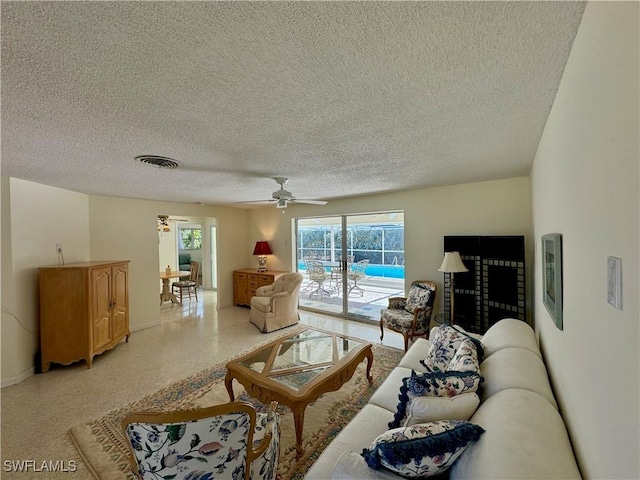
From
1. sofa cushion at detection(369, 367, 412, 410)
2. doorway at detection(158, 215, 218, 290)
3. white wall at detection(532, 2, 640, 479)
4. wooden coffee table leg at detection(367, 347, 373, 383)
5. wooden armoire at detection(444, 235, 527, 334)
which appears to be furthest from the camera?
doorway at detection(158, 215, 218, 290)

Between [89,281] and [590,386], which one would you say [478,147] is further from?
[89,281]

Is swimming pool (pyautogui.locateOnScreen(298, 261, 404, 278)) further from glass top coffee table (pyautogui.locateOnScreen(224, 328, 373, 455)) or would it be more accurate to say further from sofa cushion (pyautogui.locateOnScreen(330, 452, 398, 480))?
sofa cushion (pyautogui.locateOnScreen(330, 452, 398, 480))

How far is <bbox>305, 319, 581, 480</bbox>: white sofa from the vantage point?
0.92 meters

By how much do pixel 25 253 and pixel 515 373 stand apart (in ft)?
16.0

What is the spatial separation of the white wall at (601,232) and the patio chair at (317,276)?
A: 454cm

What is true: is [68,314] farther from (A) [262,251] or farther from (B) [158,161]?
(A) [262,251]

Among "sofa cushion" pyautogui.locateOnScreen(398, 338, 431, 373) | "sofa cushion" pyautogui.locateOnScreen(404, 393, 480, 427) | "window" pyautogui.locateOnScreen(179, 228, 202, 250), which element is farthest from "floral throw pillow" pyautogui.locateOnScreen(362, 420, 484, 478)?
"window" pyautogui.locateOnScreen(179, 228, 202, 250)

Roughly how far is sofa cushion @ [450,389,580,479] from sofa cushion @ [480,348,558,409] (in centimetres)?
11

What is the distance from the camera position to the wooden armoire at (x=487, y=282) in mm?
3184

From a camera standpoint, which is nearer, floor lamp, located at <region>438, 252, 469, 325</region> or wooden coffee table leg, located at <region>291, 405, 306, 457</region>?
wooden coffee table leg, located at <region>291, 405, 306, 457</region>

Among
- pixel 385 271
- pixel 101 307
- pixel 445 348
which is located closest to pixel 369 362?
pixel 445 348

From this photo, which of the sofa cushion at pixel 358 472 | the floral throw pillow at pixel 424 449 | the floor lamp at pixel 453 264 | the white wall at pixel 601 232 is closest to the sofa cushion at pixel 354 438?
the sofa cushion at pixel 358 472

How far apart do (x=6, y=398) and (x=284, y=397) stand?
2954 mm

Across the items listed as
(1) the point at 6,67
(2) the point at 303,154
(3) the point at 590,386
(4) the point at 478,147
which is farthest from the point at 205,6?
(4) the point at 478,147
